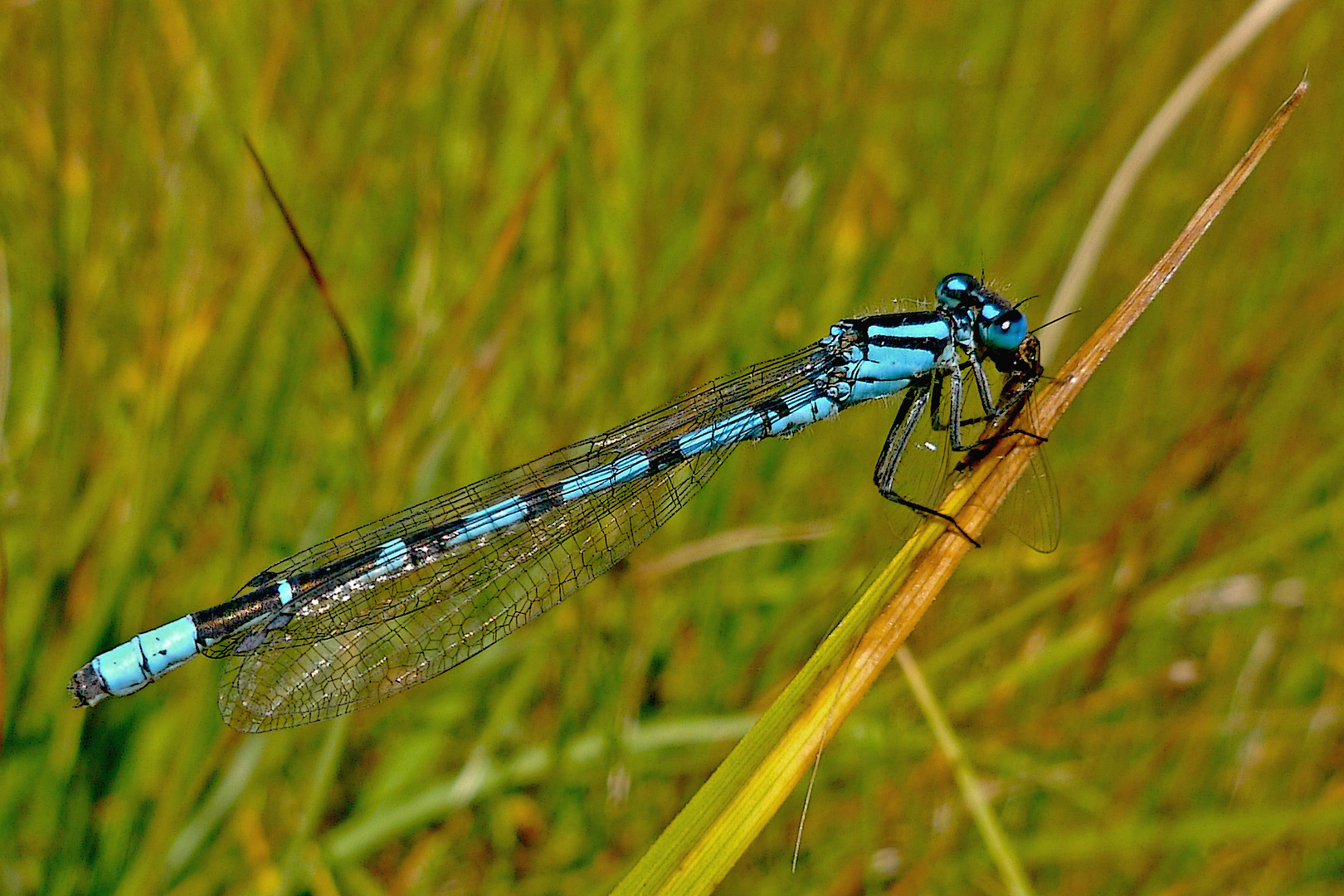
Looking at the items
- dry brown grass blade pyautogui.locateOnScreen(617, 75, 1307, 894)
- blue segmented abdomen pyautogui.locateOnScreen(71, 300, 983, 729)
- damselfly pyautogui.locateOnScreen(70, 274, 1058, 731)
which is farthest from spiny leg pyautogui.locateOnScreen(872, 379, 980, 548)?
dry brown grass blade pyautogui.locateOnScreen(617, 75, 1307, 894)

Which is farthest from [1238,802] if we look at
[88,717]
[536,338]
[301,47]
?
[301,47]

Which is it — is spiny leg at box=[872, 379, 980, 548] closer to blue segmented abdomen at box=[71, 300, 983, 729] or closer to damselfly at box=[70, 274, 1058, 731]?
damselfly at box=[70, 274, 1058, 731]

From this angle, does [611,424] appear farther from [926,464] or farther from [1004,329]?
[1004,329]

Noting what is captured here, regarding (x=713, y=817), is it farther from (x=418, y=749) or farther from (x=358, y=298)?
(x=358, y=298)

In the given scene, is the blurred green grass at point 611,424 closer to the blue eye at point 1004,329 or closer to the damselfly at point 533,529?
the damselfly at point 533,529

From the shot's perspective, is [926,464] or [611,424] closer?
[926,464]

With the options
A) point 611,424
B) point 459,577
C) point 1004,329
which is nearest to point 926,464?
point 1004,329
